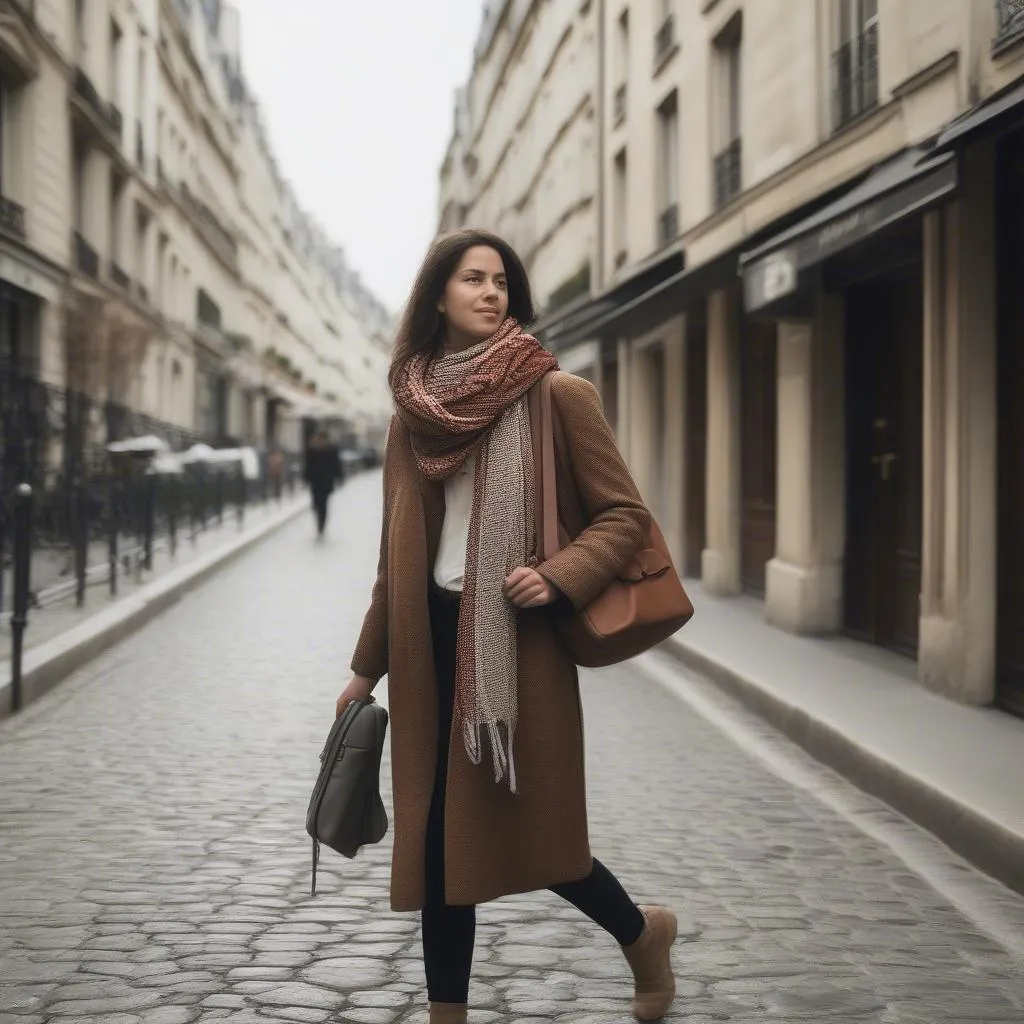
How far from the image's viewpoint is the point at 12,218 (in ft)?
70.6

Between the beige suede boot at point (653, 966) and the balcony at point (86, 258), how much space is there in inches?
964

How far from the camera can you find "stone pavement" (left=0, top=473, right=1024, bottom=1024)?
3.43 meters

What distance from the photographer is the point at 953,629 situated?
301 inches

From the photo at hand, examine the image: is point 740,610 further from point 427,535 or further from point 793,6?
point 427,535

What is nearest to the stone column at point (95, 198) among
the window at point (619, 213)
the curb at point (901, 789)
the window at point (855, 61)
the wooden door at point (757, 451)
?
the window at point (619, 213)

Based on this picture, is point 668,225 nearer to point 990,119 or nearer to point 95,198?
point 990,119

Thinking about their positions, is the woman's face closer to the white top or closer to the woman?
the woman

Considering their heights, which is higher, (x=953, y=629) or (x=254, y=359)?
(x=254, y=359)

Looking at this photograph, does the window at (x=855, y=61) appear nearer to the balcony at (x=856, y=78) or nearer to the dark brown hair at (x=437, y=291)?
the balcony at (x=856, y=78)

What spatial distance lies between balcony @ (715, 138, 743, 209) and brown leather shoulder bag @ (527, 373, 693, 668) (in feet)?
36.5

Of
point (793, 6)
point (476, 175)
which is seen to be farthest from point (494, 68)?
point (793, 6)

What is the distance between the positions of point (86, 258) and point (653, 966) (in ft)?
83.1

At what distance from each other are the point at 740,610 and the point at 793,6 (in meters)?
4.99

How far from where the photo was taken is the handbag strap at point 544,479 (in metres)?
2.93
